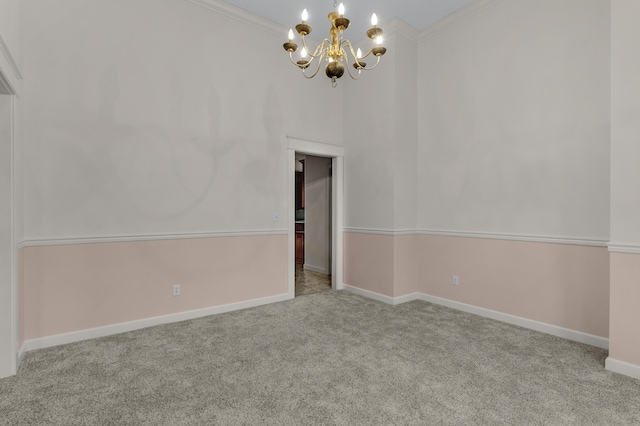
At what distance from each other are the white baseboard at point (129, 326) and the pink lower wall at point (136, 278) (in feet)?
0.14

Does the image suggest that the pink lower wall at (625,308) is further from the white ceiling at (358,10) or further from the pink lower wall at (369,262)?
the white ceiling at (358,10)

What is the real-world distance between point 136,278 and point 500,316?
3.91m

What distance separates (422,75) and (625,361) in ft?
12.1

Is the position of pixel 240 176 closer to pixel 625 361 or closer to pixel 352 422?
pixel 352 422

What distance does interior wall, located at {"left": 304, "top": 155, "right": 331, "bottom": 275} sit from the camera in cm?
607

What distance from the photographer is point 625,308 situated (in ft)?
7.91

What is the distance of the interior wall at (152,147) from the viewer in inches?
114

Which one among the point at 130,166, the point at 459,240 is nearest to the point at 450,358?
the point at 459,240

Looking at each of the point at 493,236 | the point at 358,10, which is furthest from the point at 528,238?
the point at 358,10

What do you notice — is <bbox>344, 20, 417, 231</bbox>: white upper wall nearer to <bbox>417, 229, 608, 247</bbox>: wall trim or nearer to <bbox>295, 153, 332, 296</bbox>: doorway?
<bbox>417, 229, 608, 247</bbox>: wall trim

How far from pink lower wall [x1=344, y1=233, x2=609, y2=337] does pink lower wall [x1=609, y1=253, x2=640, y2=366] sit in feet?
1.55

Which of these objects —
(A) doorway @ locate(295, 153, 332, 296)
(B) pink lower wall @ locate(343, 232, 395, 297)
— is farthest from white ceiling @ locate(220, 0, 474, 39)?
(B) pink lower wall @ locate(343, 232, 395, 297)

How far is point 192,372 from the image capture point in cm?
244

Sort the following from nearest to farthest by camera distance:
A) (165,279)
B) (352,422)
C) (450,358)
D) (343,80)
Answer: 1. (352,422)
2. (450,358)
3. (165,279)
4. (343,80)
